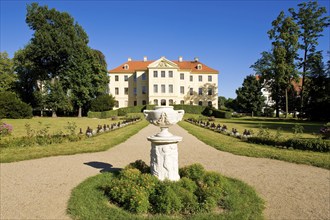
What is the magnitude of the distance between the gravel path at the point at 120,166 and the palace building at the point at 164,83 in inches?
1633

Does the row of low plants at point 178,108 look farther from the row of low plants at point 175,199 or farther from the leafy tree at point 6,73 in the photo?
the row of low plants at point 175,199

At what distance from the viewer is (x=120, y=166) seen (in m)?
7.62

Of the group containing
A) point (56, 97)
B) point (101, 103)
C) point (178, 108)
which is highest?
point (56, 97)

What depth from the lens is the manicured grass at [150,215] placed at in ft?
13.3

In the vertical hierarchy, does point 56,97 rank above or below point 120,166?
above

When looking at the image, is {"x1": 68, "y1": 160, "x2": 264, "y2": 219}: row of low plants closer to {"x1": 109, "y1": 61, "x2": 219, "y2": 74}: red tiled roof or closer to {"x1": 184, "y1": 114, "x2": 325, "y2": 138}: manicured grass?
{"x1": 184, "y1": 114, "x2": 325, "y2": 138}: manicured grass

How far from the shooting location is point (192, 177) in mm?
5340

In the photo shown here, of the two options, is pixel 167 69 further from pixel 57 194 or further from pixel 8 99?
pixel 57 194

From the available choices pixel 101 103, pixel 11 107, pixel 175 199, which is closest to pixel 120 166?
pixel 175 199

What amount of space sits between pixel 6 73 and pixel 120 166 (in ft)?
157

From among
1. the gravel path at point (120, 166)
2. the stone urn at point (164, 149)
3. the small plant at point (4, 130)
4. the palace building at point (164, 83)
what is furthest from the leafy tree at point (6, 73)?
the stone urn at point (164, 149)

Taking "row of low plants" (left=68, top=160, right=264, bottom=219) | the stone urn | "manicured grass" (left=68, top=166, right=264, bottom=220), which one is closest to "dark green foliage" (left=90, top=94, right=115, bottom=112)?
"manicured grass" (left=68, top=166, right=264, bottom=220)

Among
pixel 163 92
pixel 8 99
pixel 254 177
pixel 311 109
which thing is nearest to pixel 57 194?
pixel 254 177

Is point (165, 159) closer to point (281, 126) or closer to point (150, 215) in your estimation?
point (150, 215)
